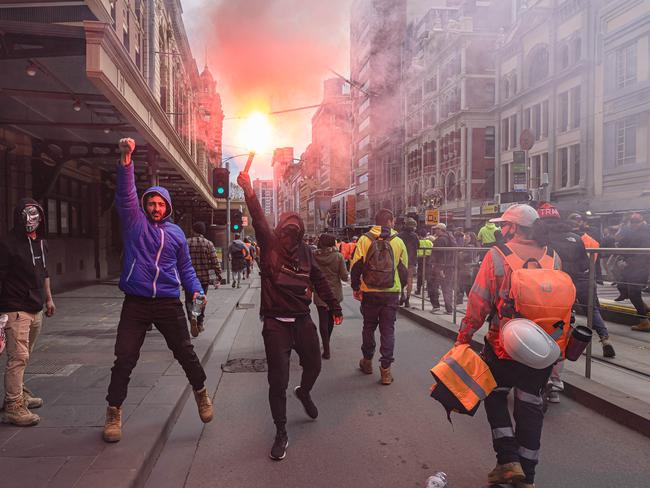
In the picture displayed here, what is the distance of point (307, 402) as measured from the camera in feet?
12.6

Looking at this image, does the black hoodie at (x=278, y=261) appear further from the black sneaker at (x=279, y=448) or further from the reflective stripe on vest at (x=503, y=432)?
the reflective stripe on vest at (x=503, y=432)

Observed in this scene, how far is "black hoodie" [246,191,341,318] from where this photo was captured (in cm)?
334

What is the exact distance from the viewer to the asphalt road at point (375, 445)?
2893mm

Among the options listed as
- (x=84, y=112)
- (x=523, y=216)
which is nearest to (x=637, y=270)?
(x=523, y=216)

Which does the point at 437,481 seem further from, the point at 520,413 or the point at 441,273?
the point at 441,273

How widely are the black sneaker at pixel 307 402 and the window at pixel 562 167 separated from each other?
26.4m

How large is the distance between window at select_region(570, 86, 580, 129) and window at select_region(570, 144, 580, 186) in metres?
1.18

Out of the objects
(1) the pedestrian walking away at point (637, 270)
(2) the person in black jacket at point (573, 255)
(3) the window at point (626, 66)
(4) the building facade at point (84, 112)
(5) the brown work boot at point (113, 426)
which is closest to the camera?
(5) the brown work boot at point (113, 426)

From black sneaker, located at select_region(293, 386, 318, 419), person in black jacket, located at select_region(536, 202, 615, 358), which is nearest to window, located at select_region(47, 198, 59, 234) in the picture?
black sneaker, located at select_region(293, 386, 318, 419)

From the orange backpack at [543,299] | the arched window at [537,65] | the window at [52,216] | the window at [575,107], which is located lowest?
the orange backpack at [543,299]

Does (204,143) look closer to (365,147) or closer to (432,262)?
(365,147)

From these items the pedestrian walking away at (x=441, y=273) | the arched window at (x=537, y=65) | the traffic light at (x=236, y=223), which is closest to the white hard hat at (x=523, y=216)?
the pedestrian walking away at (x=441, y=273)

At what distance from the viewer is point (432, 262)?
9.50 meters

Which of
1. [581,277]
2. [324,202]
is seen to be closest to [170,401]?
[581,277]
